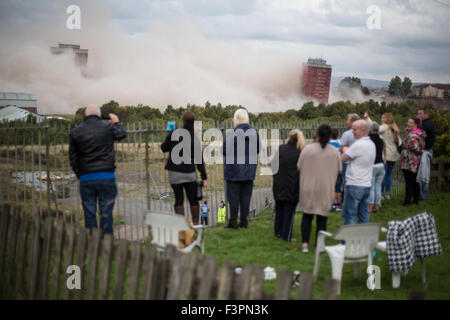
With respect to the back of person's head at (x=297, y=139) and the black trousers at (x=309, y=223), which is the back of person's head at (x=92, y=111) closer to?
the back of person's head at (x=297, y=139)

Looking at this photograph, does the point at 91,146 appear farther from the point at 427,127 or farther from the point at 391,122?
the point at 427,127

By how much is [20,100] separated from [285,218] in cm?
6763

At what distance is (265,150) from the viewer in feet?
31.1

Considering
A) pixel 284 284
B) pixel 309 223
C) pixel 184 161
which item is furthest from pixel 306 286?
pixel 184 161

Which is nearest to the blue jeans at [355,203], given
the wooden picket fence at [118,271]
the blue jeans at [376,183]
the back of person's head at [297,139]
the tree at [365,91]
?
the back of person's head at [297,139]

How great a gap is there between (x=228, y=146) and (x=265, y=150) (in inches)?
81.5

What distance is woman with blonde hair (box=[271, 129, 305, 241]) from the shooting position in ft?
22.8

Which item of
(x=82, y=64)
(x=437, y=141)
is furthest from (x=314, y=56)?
(x=437, y=141)

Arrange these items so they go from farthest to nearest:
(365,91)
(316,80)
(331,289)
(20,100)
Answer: (365,91) < (316,80) < (20,100) < (331,289)

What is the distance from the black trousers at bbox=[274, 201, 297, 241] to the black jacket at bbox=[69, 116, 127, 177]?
2843 mm

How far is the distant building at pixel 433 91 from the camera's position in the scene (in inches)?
3322

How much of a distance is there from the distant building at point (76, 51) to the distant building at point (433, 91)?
219 feet

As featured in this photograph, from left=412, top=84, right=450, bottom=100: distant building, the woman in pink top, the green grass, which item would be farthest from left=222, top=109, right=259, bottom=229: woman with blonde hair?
left=412, top=84, right=450, bottom=100: distant building

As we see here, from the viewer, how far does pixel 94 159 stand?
608 centimetres
